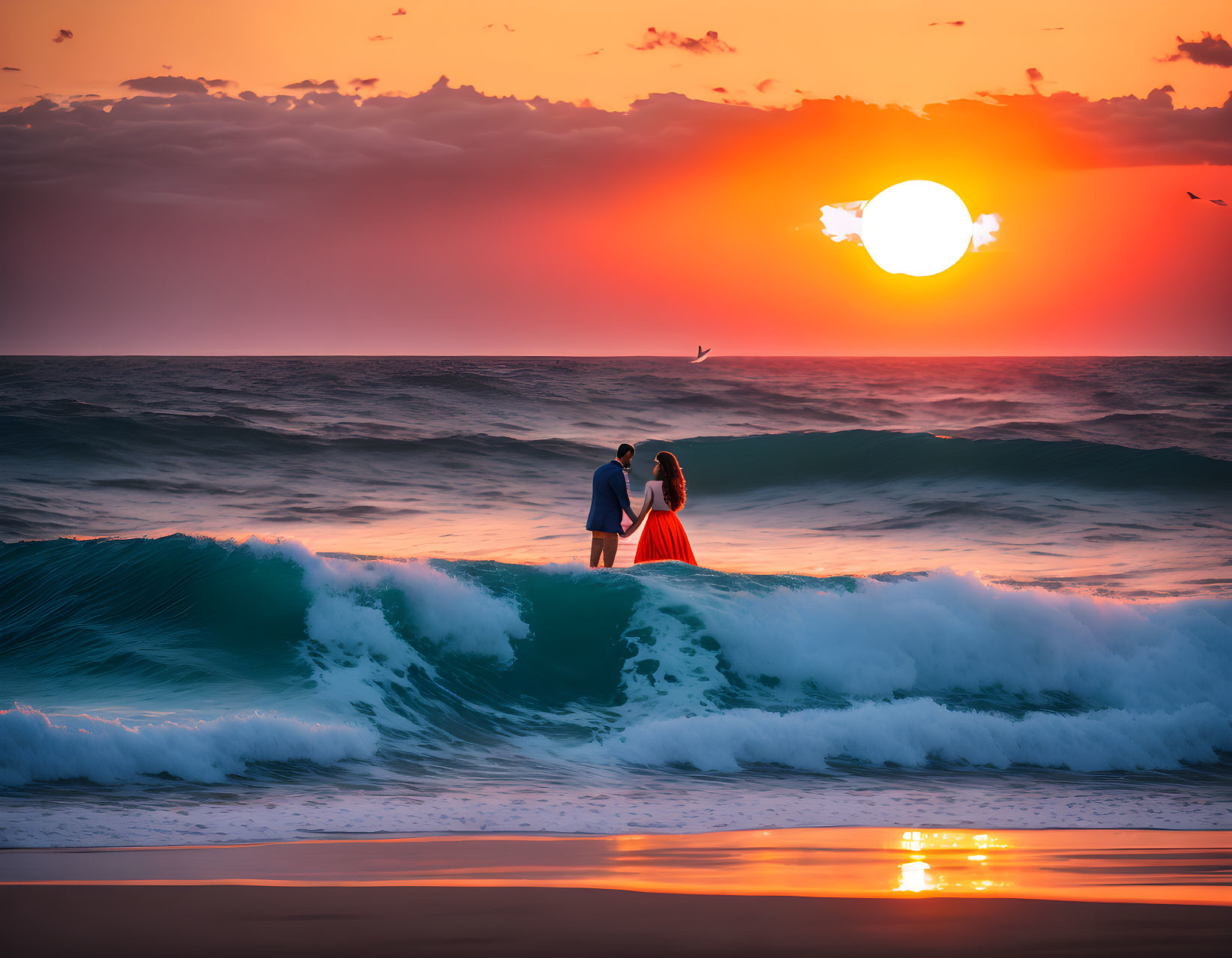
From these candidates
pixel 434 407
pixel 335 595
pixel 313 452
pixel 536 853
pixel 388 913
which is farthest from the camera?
pixel 434 407

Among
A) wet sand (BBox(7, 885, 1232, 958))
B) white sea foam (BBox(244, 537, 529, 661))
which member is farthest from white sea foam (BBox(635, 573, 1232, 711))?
wet sand (BBox(7, 885, 1232, 958))

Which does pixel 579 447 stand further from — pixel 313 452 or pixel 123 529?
pixel 123 529

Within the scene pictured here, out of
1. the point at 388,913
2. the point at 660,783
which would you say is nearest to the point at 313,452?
the point at 660,783

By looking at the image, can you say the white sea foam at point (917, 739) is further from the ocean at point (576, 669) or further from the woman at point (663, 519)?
the woman at point (663, 519)

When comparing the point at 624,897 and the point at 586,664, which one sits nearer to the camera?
the point at 624,897

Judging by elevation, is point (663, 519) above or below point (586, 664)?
above

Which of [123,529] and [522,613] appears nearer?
[522,613]

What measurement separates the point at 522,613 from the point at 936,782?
4433mm

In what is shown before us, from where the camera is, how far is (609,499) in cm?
1050

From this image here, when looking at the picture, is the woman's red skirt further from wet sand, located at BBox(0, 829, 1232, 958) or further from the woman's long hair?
wet sand, located at BBox(0, 829, 1232, 958)

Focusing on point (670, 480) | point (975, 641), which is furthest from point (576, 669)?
point (975, 641)

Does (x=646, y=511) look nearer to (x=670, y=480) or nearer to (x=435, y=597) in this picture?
(x=670, y=480)

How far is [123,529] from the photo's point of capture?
15.5m

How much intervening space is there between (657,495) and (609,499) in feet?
1.72
